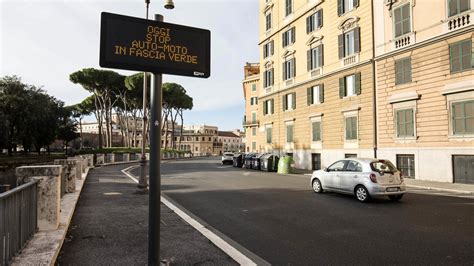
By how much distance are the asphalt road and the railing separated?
343 centimetres

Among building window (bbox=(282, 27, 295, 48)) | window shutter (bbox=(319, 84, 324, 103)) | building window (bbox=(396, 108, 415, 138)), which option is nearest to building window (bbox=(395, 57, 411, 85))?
building window (bbox=(396, 108, 415, 138))

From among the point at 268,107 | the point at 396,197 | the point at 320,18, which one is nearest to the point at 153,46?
the point at 396,197

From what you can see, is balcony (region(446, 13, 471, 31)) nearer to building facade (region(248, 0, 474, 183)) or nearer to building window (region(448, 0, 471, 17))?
building facade (region(248, 0, 474, 183))

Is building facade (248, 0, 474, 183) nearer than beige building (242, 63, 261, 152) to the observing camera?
Yes

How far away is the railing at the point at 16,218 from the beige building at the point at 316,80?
68.6ft

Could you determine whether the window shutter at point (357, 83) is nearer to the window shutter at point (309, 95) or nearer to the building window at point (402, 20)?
the building window at point (402, 20)

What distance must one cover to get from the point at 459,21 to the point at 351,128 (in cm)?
939

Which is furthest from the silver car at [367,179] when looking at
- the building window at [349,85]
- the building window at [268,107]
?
the building window at [268,107]

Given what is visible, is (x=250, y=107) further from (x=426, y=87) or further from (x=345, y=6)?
(x=426, y=87)

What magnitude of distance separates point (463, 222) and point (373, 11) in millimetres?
18622

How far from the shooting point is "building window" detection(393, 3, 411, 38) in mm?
20302

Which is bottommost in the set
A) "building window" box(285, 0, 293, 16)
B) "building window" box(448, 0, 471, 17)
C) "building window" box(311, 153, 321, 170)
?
"building window" box(311, 153, 321, 170)

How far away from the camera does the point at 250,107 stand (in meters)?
68.2

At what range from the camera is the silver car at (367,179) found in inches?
436
